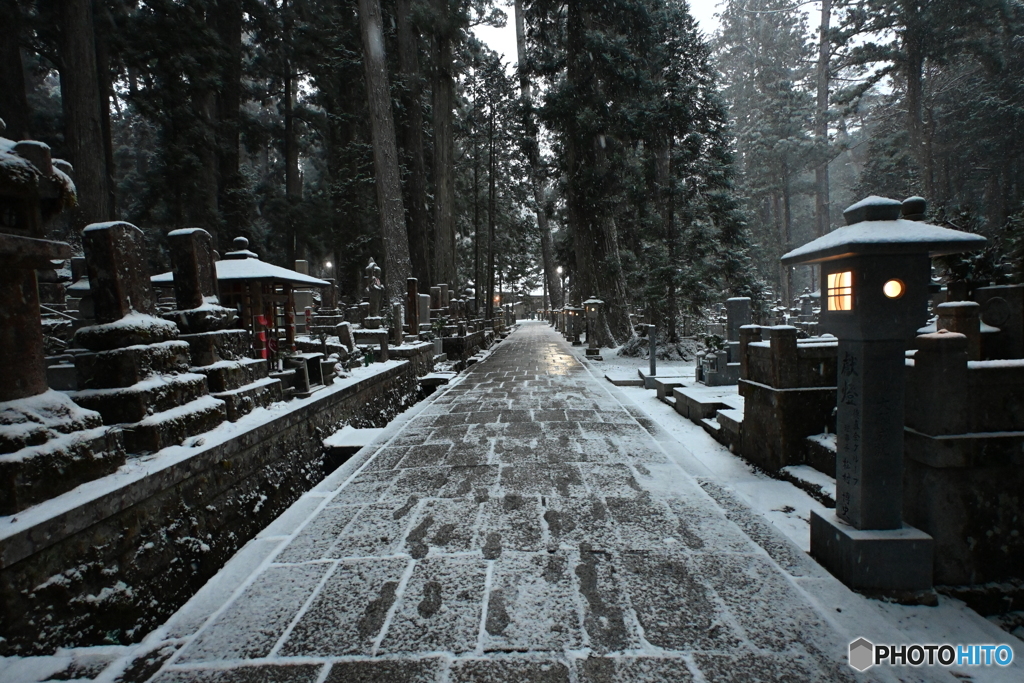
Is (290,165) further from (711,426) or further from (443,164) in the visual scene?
(711,426)

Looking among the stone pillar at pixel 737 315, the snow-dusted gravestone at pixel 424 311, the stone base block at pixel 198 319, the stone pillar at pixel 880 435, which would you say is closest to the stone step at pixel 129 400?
the stone base block at pixel 198 319

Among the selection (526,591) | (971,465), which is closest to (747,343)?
(971,465)

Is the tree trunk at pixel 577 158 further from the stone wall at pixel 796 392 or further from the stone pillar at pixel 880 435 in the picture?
the stone pillar at pixel 880 435

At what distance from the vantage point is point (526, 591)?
2.57m

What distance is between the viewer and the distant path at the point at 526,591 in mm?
2082

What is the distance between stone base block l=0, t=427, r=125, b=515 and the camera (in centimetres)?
257

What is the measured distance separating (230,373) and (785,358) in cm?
558

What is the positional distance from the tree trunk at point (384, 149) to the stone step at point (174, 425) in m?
9.25

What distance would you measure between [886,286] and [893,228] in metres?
0.31

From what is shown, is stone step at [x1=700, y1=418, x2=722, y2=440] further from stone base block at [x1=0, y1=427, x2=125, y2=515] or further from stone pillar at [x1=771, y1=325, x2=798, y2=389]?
stone base block at [x1=0, y1=427, x2=125, y2=515]

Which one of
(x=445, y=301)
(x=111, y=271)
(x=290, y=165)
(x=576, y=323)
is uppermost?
(x=290, y=165)

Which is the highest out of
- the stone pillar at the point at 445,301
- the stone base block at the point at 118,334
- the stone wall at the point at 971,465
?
the stone pillar at the point at 445,301

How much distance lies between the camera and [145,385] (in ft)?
12.7

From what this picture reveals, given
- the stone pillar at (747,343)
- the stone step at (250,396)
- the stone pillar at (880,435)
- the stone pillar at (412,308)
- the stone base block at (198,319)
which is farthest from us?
the stone pillar at (412,308)
